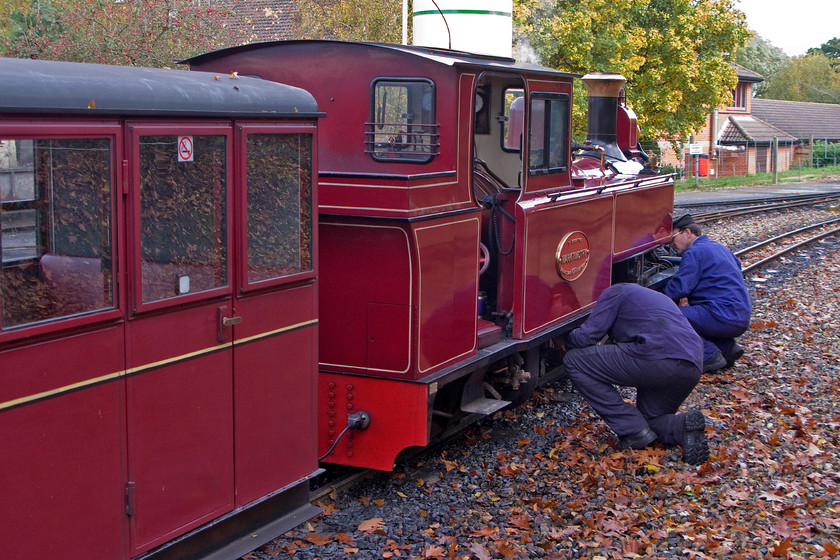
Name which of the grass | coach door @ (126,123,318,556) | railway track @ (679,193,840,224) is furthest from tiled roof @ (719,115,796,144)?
coach door @ (126,123,318,556)

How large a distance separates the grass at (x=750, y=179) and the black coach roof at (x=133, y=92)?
32205 millimetres

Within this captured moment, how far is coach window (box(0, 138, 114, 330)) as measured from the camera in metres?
3.34

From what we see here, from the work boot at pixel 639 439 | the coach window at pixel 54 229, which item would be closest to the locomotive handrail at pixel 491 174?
the work boot at pixel 639 439

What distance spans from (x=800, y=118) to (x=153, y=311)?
6640 cm

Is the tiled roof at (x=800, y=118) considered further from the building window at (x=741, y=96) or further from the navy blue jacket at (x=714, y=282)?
the navy blue jacket at (x=714, y=282)

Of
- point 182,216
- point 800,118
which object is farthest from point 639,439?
point 800,118

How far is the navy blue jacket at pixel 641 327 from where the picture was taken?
6.42 meters

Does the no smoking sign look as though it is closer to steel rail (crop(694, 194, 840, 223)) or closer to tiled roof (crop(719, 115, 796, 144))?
steel rail (crop(694, 194, 840, 223))

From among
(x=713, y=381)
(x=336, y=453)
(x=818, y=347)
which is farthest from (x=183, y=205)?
(x=818, y=347)

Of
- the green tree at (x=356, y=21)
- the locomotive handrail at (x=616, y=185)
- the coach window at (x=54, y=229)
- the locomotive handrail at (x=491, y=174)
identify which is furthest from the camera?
the green tree at (x=356, y=21)

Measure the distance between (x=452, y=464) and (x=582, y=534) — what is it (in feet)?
4.22

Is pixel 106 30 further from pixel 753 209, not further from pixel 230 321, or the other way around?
pixel 753 209

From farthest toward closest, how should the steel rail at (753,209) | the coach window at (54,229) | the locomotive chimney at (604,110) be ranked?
the steel rail at (753,209), the locomotive chimney at (604,110), the coach window at (54,229)

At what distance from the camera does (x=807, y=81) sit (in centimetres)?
8981
